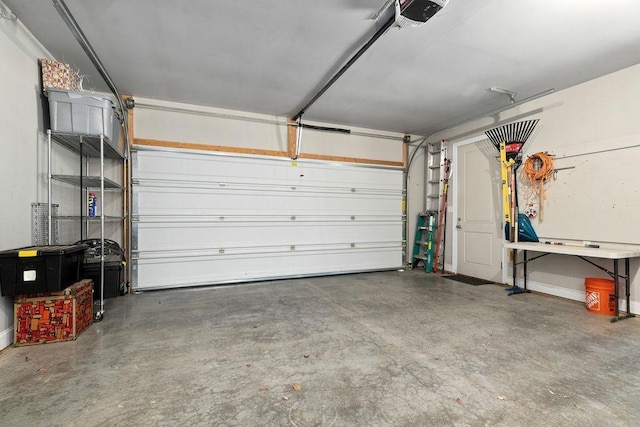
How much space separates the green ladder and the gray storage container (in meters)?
5.39

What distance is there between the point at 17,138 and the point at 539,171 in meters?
6.00

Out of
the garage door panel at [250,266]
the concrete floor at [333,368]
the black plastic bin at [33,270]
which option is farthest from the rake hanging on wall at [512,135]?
the black plastic bin at [33,270]

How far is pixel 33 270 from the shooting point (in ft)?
7.82

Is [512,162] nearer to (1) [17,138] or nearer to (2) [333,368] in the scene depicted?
(2) [333,368]

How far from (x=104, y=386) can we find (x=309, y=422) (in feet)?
4.59

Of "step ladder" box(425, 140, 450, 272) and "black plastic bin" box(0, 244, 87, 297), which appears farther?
"step ladder" box(425, 140, 450, 272)

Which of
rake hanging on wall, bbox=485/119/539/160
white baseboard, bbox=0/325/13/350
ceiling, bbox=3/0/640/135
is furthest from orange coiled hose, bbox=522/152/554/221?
white baseboard, bbox=0/325/13/350

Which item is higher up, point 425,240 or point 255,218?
point 255,218

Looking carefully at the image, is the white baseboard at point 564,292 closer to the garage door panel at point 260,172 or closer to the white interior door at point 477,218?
the white interior door at point 477,218

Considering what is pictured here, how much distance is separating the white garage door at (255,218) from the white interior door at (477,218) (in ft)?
3.87

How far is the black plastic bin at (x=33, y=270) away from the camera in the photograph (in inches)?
91.3

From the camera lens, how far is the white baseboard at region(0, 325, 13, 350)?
239 cm

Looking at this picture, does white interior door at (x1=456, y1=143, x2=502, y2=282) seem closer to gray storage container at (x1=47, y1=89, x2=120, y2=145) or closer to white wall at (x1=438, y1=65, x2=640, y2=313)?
white wall at (x1=438, y1=65, x2=640, y2=313)

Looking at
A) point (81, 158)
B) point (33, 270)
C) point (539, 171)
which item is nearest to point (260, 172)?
point (81, 158)
